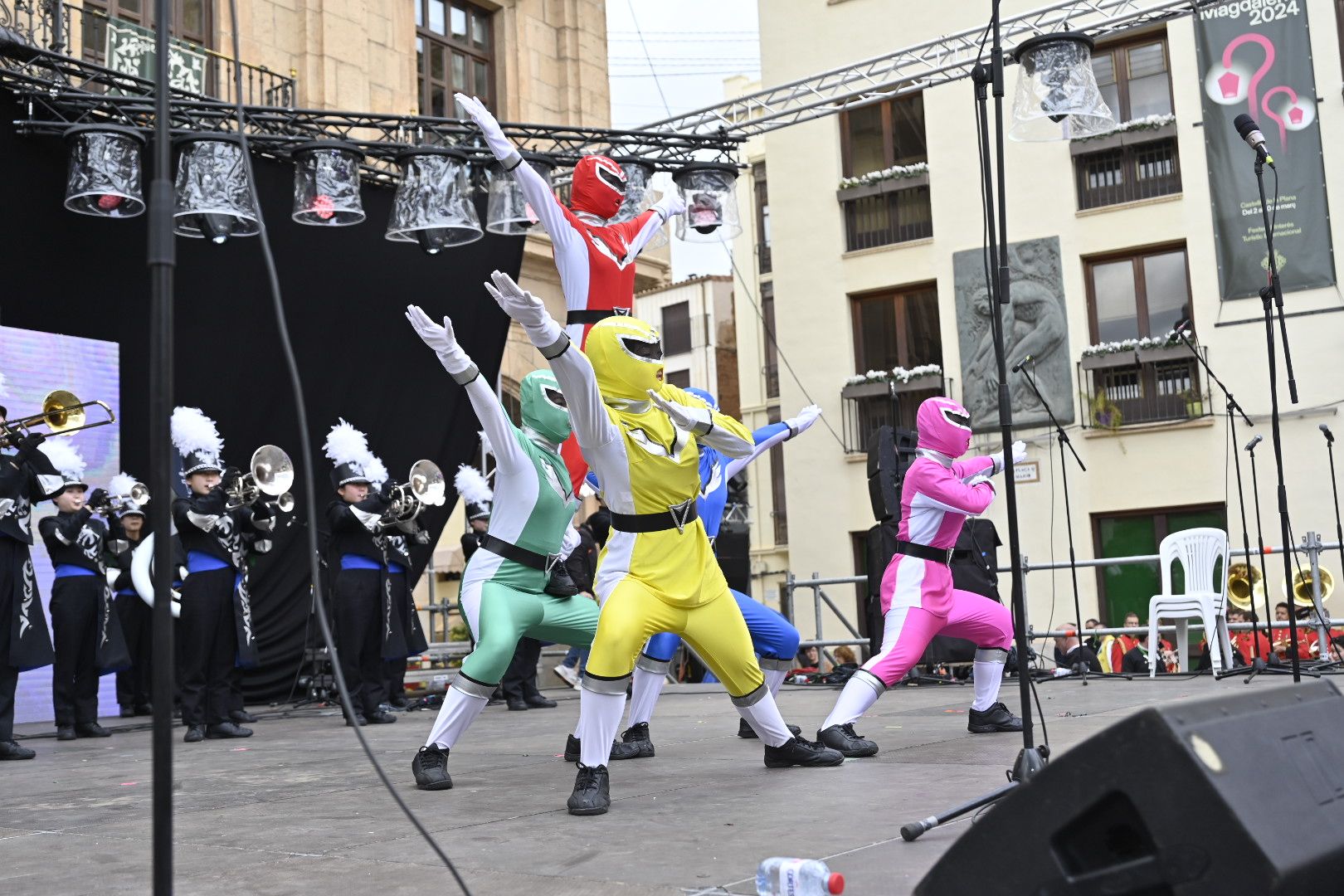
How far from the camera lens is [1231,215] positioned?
18.6 m

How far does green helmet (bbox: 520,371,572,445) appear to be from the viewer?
20.9ft

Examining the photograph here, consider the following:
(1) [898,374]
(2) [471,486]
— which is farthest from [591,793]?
(1) [898,374]

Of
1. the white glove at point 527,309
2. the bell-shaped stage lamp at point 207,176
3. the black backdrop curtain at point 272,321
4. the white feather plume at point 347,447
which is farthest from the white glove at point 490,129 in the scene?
the black backdrop curtain at point 272,321

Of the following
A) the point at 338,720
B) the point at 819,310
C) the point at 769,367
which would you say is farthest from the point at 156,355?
the point at 769,367

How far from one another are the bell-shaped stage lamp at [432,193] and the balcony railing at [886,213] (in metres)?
11.3

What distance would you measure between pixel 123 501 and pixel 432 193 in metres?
3.40

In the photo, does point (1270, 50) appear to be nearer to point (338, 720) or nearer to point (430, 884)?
point (338, 720)

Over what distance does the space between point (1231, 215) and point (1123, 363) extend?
94.9 inches

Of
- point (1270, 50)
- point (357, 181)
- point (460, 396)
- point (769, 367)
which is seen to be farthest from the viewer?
point (769, 367)

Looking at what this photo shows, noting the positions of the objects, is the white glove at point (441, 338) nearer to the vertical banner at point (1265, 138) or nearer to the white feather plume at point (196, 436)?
the white feather plume at point (196, 436)

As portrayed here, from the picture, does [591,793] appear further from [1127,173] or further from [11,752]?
[1127,173]

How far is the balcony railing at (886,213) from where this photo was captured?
69.6ft

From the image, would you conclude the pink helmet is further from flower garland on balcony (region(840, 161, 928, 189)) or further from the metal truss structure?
flower garland on balcony (region(840, 161, 928, 189))

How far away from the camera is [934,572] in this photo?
6.71 m
